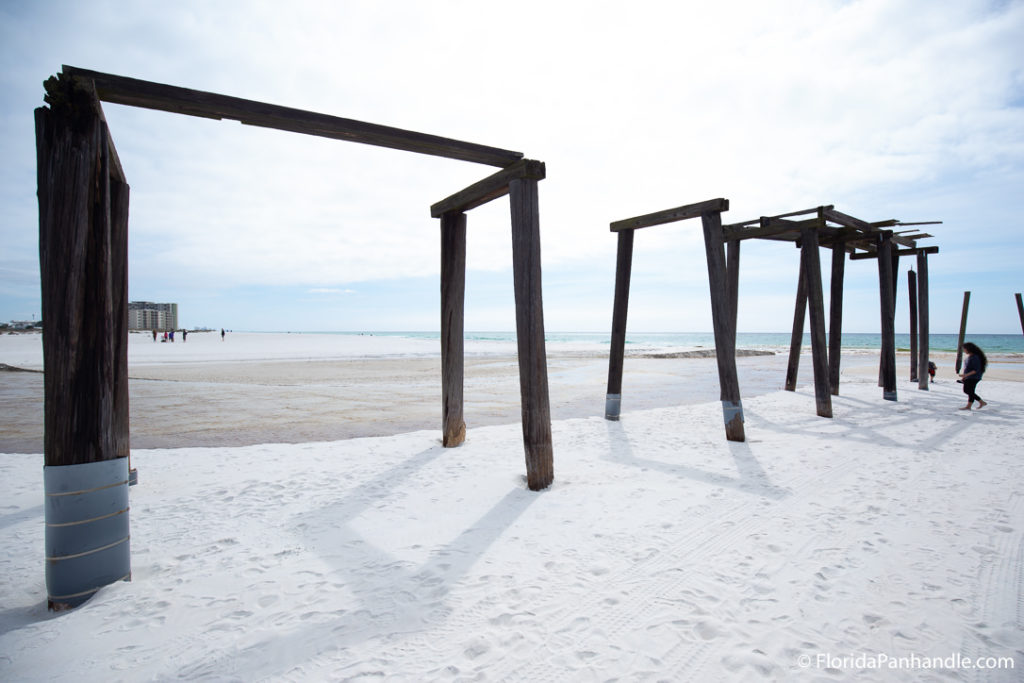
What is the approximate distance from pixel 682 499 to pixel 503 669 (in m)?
2.65

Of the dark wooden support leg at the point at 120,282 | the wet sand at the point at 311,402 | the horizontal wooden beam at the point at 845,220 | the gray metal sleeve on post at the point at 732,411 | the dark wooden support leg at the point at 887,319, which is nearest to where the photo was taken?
the dark wooden support leg at the point at 120,282

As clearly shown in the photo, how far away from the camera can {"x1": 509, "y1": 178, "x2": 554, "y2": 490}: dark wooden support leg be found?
186 inches

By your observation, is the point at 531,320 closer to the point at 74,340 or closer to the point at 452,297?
the point at 452,297

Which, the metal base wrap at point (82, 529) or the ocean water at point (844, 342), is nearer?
the metal base wrap at point (82, 529)

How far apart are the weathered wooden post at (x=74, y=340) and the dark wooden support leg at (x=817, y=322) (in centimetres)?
921

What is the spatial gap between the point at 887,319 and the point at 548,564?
11.5 m

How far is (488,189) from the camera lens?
17.3ft

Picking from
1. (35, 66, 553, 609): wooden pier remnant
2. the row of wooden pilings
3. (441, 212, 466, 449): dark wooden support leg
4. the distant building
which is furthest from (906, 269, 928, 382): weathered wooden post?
the distant building

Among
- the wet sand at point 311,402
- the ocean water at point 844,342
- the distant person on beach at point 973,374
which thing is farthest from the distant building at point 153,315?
the distant person on beach at point 973,374

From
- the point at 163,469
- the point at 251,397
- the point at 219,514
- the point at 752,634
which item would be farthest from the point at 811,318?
the point at 251,397

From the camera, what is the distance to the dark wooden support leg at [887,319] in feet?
34.8

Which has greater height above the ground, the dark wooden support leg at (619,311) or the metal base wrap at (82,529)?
the dark wooden support leg at (619,311)

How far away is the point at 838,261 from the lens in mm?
11336

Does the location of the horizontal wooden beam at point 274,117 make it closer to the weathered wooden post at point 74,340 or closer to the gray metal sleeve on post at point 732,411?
the weathered wooden post at point 74,340
